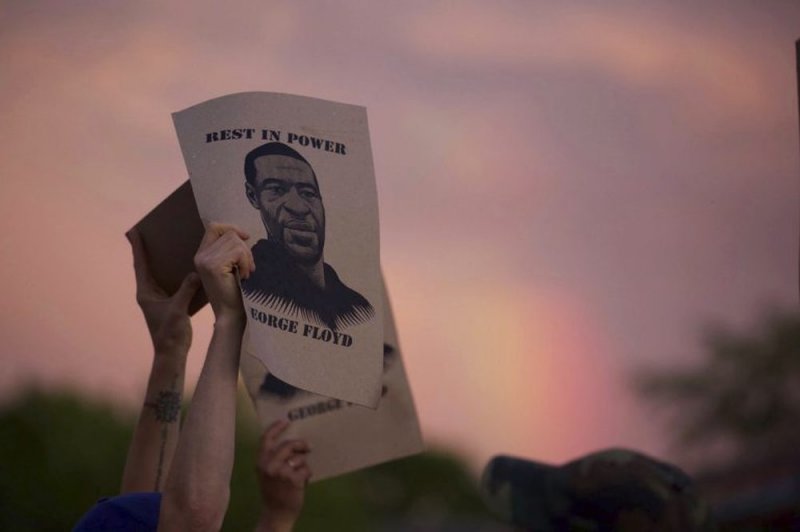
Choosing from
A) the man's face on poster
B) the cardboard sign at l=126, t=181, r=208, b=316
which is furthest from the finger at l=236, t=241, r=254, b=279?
the cardboard sign at l=126, t=181, r=208, b=316

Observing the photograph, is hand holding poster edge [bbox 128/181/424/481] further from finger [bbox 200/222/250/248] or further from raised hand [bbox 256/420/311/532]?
finger [bbox 200/222/250/248]

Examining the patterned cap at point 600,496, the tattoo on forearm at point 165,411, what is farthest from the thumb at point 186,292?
the patterned cap at point 600,496

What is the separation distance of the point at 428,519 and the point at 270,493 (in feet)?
3.53

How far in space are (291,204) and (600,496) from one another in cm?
58

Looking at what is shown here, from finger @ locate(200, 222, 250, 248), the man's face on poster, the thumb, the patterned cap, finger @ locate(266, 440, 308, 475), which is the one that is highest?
the man's face on poster

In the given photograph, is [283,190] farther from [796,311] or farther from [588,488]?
[796,311]

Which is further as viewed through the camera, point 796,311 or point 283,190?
point 796,311

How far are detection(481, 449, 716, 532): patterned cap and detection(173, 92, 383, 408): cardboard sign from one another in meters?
0.27

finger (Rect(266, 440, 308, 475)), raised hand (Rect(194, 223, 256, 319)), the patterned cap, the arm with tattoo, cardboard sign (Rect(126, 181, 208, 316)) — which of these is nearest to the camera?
raised hand (Rect(194, 223, 256, 319))

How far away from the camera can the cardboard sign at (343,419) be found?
7.49ft

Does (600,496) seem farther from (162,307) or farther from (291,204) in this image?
(162,307)

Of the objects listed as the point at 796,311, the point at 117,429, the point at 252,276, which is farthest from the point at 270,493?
the point at 117,429

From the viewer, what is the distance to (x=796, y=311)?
2.96 metres

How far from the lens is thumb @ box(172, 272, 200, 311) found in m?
2.07
